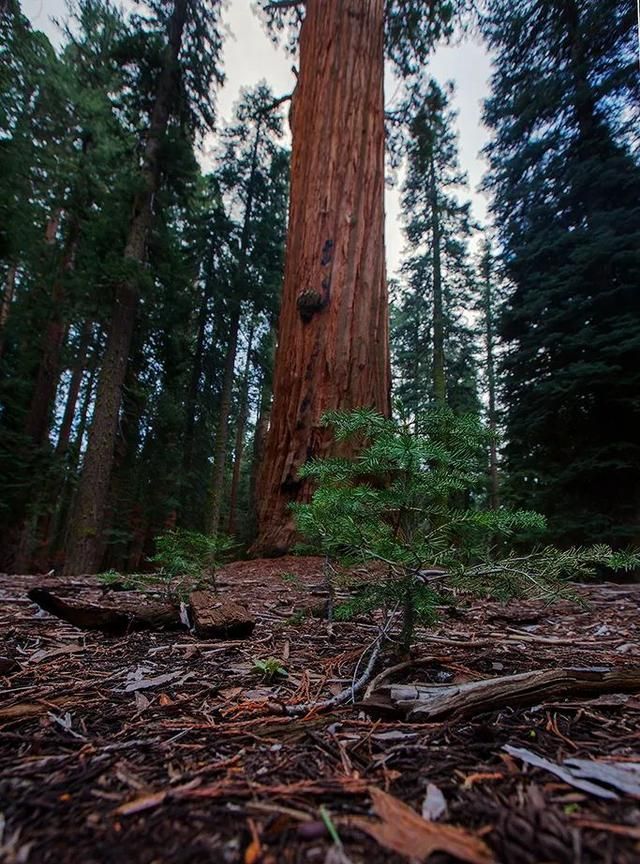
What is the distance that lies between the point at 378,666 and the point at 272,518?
2.74m

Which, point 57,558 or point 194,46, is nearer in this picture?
point 194,46

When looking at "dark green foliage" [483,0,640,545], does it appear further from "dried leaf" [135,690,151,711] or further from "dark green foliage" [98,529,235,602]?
"dried leaf" [135,690,151,711]

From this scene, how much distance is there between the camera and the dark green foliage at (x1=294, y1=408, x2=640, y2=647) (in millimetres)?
1258

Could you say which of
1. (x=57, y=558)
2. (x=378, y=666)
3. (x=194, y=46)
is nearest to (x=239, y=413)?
(x=57, y=558)

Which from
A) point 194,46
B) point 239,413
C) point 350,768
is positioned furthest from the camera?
point 239,413

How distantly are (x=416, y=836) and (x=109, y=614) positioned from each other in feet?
5.55

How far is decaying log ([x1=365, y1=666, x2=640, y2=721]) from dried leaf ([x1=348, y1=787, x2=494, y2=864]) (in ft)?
1.25

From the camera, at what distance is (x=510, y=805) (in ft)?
2.09

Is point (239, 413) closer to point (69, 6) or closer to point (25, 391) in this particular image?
point (25, 391)

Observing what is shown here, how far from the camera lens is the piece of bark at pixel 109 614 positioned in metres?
1.77

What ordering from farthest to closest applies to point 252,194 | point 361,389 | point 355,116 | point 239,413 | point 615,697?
point 239,413 → point 252,194 → point 355,116 → point 361,389 → point 615,697

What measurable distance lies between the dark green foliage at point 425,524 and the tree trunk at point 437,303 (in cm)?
1107

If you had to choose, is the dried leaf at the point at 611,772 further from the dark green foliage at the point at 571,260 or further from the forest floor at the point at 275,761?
the dark green foliage at the point at 571,260

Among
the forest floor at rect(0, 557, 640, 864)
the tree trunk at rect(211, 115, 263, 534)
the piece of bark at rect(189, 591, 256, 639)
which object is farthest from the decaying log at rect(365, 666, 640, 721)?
the tree trunk at rect(211, 115, 263, 534)
